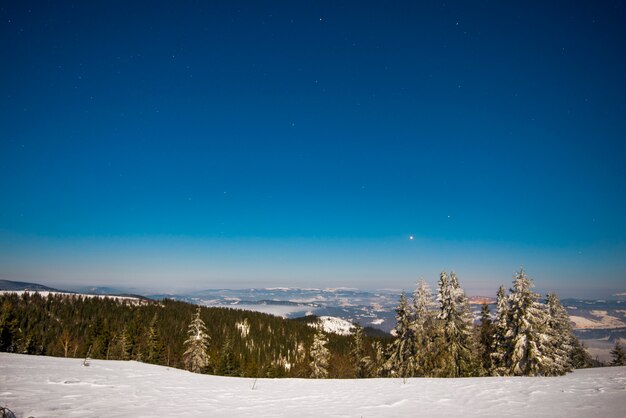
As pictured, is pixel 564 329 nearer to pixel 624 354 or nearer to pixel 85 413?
pixel 624 354

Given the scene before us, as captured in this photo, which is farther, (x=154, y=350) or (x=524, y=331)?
(x=154, y=350)

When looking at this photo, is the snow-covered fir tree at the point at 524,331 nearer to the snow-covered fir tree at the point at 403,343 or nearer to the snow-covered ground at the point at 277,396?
the snow-covered fir tree at the point at 403,343

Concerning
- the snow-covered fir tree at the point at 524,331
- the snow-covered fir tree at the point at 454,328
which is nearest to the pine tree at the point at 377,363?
the snow-covered fir tree at the point at 454,328

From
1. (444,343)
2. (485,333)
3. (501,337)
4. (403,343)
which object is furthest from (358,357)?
(501,337)

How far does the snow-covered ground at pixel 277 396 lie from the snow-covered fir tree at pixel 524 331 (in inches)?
654

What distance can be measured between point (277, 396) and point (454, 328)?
949 inches

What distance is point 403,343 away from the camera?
30906 mm

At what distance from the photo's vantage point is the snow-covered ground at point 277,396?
21.4ft

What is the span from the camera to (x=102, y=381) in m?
9.23

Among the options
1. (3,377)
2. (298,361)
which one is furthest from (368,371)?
(298,361)

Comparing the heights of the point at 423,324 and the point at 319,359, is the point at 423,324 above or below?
above

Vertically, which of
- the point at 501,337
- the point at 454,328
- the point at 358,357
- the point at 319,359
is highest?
the point at 454,328

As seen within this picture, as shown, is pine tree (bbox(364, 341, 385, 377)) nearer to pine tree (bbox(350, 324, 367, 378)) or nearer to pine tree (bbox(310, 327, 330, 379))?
pine tree (bbox(350, 324, 367, 378))

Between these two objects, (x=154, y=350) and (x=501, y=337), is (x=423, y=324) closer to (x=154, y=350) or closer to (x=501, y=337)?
(x=501, y=337)
